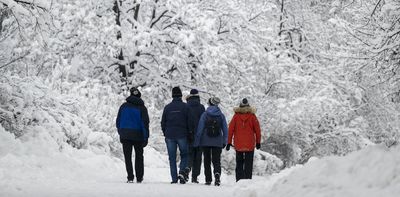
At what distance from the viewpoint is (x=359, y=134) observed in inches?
997

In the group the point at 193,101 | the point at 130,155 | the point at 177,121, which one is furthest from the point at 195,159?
the point at 130,155

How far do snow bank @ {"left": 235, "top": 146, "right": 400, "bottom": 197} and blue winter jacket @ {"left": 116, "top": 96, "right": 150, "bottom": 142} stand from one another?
14.7 ft

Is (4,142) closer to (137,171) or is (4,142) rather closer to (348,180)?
(137,171)

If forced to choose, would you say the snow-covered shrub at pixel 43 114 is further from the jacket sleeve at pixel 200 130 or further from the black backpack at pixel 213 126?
the black backpack at pixel 213 126

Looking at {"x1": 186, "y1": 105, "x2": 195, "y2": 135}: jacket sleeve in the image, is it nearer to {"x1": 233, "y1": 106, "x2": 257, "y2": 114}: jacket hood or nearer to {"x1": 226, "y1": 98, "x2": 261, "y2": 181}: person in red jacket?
{"x1": 226, "y1": 98, "x2": 261, "y2": 181}: person in red jacket

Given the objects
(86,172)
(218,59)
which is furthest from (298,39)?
(86,172)

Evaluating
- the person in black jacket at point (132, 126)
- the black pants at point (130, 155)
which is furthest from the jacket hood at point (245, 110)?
the black pants at point (130, 155)

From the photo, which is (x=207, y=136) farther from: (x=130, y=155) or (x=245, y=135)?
(x=130, y=155)

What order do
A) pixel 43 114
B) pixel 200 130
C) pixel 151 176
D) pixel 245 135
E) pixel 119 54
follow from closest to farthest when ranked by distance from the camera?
pixel 200 130 < pixel 245 135 < pixel 43 114 < pixel 151 176 < pixel 119 54

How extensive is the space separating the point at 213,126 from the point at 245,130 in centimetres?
66

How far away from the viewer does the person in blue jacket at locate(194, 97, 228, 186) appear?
1238cm

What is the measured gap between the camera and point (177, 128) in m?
12.6

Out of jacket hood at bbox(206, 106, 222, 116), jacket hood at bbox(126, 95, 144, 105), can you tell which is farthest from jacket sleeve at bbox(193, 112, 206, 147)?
jacket hood at bbox(126, 95, 144, 105)

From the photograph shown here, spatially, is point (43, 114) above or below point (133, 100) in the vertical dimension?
below
